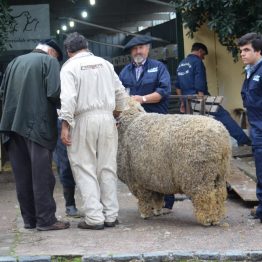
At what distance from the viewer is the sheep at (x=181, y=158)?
20.7ft

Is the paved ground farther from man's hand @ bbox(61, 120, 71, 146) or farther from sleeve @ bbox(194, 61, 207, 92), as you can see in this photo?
sleeve @ bbox(194, 61, 207, 92)

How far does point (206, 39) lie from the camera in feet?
36.9

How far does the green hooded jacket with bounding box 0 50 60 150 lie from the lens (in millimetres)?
6395

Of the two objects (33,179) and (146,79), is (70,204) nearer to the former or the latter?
(33,179)

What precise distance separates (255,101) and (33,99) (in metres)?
2.30

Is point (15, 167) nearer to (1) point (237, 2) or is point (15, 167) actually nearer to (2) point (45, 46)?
(2) point (45, 46)

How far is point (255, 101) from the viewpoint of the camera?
658cm

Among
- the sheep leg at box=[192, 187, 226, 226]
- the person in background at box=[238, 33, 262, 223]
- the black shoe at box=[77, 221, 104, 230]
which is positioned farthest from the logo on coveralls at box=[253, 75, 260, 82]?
the black shoe at box=[77, 221, 104, 230]

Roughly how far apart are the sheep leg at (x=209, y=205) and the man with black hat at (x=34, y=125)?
4.71ft

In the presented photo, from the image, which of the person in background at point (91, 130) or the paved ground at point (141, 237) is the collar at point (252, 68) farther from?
the paved ground at point (141, 237)

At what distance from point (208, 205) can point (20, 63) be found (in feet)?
7.97

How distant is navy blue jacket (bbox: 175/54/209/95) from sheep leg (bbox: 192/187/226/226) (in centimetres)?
427

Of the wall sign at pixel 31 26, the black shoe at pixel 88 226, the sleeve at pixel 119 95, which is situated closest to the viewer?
the black shoe at pixel 88 226

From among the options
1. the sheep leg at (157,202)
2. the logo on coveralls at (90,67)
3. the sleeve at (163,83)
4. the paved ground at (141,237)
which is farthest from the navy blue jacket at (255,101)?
the logo on coveralls at (90,67)
